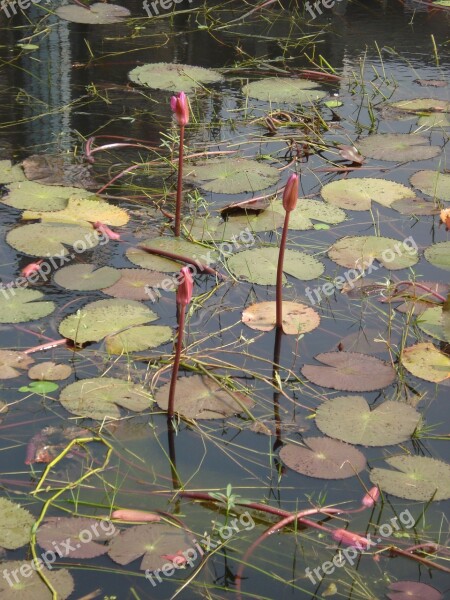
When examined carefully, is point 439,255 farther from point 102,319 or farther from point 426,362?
point 102,319

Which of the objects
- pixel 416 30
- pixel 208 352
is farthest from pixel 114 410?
pixel 416 30

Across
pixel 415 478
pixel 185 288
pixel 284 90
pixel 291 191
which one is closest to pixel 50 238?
pixel 291 191

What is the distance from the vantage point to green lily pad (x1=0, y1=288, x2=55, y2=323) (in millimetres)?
2465

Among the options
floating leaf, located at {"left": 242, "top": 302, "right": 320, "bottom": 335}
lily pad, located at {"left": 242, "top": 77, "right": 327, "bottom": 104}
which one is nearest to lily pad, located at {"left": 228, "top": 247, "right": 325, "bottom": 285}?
floating leaf, located at {"left": 242, "top": 302, "right": 320, "bottom": 335}

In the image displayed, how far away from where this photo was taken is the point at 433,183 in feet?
10.6

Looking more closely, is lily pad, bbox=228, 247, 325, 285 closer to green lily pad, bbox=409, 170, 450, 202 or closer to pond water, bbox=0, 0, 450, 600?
pond water, bbox=0, 0, 450, 600

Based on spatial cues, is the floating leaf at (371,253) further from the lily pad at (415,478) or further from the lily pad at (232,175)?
the lily pad at (415,478)

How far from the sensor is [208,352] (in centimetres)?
237

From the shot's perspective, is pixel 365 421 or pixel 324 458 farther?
pixel 365 421

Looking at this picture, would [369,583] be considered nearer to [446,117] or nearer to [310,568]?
[310,568]

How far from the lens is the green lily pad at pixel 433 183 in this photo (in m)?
3.17

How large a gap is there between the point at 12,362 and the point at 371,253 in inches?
43.8

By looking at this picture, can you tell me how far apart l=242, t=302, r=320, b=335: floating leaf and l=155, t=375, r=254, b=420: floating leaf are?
30cm

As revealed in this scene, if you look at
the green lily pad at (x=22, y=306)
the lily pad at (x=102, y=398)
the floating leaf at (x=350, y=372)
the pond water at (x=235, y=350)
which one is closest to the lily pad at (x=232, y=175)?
the pond water at (x=235, y=350)
